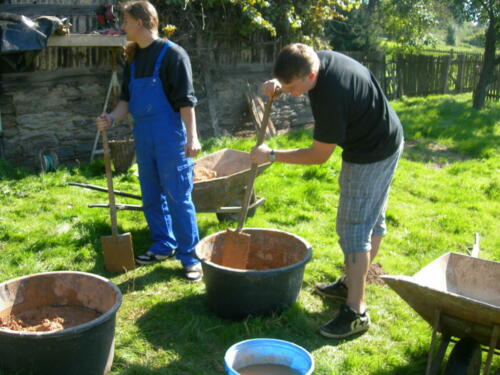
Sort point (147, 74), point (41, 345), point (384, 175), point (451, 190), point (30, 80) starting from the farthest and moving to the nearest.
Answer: point (30, 80) → point (451, 190) → point (147, 74) → point (384, 175) → point (41, 345)

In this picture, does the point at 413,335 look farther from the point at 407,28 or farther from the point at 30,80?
the point at 407,28

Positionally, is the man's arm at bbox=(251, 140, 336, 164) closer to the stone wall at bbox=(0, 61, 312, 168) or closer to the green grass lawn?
the green grass lawn

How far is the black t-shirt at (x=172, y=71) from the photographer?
4207mm

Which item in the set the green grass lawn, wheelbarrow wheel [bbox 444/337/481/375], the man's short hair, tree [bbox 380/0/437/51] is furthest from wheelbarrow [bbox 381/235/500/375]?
tree [bbox 380/0/437/51]

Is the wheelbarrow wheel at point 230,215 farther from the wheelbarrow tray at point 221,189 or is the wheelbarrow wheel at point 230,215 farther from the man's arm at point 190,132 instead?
the man's arm at point 190,132

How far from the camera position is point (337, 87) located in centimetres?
326

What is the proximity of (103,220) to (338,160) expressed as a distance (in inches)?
145

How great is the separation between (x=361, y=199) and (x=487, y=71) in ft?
38.3

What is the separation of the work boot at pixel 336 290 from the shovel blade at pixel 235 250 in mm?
667

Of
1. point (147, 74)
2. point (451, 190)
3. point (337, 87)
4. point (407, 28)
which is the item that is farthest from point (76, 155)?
point (407, 28)

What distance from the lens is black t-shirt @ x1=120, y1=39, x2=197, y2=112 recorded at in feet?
13.8

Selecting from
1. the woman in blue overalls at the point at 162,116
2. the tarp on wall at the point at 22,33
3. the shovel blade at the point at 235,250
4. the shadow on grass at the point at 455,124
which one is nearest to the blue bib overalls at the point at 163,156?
the woman in blue overalls at the point at 162,116

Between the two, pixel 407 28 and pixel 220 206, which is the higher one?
pixel 407 28

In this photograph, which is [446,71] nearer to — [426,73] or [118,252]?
[426,73]
